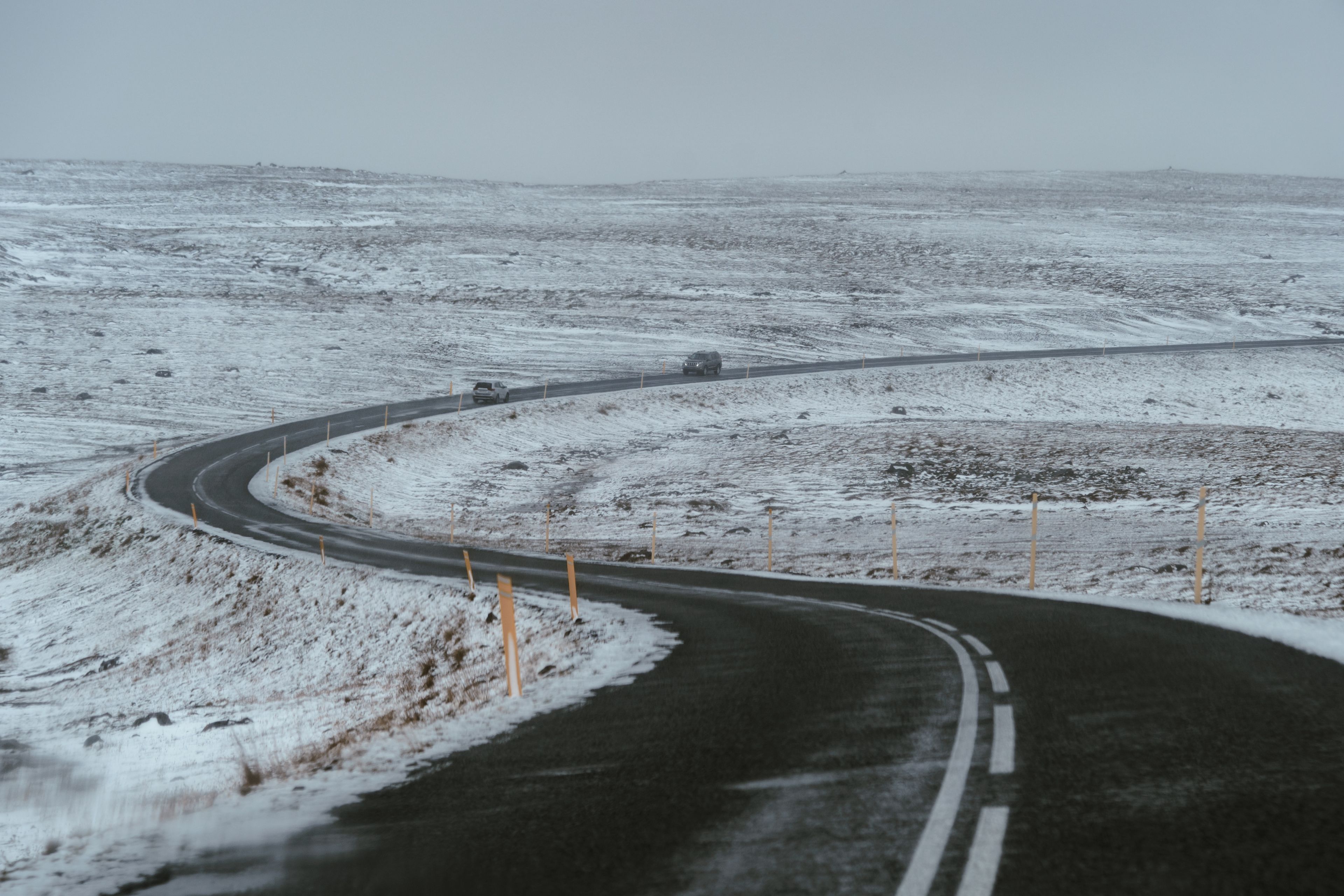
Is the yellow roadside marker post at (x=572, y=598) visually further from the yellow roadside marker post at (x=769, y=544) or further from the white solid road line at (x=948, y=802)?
the white solid road line at (x=948, y=802)

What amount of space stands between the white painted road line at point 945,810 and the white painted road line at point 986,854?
0.13 meters

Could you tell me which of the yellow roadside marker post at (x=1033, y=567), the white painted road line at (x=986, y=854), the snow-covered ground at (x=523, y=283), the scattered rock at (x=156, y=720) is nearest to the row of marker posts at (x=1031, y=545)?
the yellow roadside marker post at (x=1033, y=567)

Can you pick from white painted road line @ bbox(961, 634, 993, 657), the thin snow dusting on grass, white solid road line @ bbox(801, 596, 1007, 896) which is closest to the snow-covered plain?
the thin snow dusting on grass

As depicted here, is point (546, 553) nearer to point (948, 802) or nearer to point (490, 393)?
point (948, 802)

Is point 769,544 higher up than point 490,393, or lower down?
higher up

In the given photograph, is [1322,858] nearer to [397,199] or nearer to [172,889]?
[172,889]

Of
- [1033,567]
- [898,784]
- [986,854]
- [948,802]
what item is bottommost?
[1033,567]

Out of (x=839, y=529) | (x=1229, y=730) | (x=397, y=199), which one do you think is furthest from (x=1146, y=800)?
(x=397, y=199)

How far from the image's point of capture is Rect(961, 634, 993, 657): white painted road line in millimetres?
9992

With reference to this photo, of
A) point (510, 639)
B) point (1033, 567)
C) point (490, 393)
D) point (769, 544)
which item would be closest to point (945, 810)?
point (510, 639)

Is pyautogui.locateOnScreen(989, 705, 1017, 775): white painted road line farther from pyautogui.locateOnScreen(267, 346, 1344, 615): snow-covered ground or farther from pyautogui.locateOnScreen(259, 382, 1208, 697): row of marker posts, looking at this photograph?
pyautogui.locateOnScreen(267, 346, 1344, 615): snow-covered ground

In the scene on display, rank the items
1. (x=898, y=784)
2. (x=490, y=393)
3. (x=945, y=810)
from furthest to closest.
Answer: (x=490, y=393), (x=898, y=784), (x=945, y=810)

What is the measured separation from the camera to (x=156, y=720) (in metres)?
14.2

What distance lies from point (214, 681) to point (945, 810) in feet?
54.1
